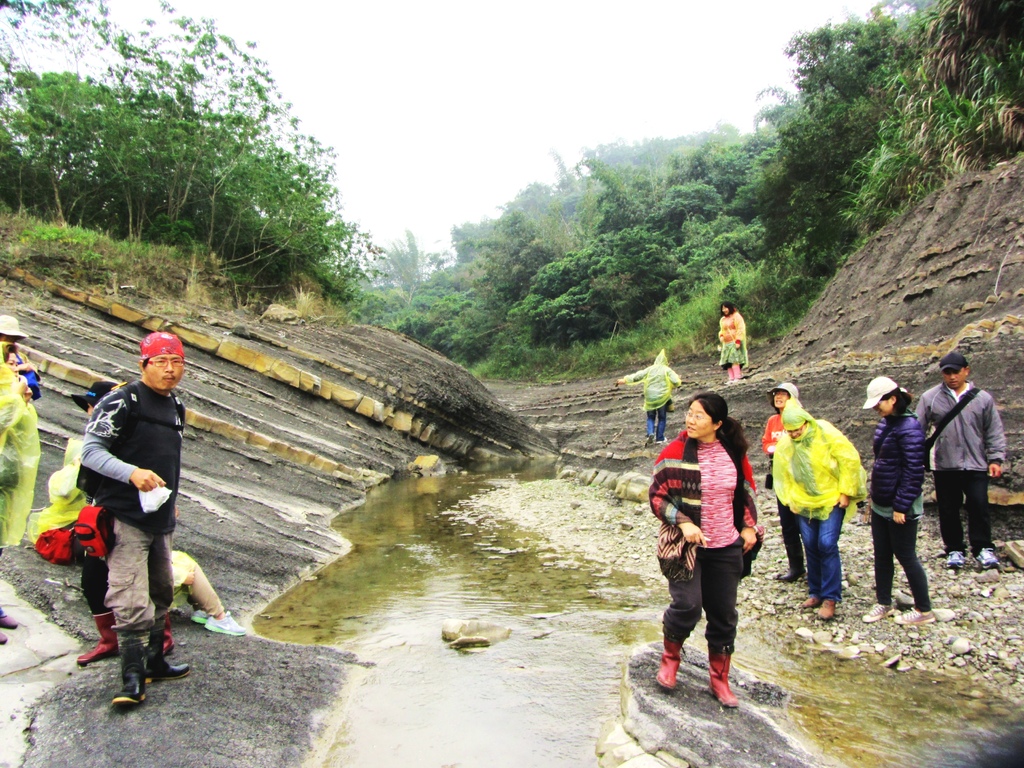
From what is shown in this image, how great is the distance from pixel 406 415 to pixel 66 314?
678cm

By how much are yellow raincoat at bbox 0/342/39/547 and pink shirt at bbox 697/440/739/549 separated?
391cm

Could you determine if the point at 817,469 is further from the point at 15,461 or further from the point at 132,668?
the point at 15,461

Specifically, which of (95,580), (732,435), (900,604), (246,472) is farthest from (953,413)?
(246,472)

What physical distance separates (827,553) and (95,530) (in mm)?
4673

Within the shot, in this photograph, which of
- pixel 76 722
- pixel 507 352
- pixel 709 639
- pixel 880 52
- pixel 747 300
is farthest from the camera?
pixel 507 352

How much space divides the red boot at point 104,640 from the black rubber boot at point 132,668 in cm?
42

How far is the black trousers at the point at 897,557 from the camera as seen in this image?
4.43m

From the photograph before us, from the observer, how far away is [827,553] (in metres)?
4.79

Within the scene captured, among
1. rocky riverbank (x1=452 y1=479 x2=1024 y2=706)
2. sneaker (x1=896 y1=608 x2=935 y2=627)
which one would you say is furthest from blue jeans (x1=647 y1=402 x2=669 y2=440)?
sneaker (x1=896 y1=608 x2=935 y2=627)

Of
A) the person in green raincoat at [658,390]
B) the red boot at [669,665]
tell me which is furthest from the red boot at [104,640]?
the person in green raincoat at [658,390]

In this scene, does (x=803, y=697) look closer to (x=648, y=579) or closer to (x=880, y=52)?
(x=648, y=579)

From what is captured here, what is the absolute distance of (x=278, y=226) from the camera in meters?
19.9

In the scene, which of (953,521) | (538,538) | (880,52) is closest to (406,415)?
(538,538)

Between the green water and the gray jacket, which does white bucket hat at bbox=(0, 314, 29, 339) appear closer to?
the green water
